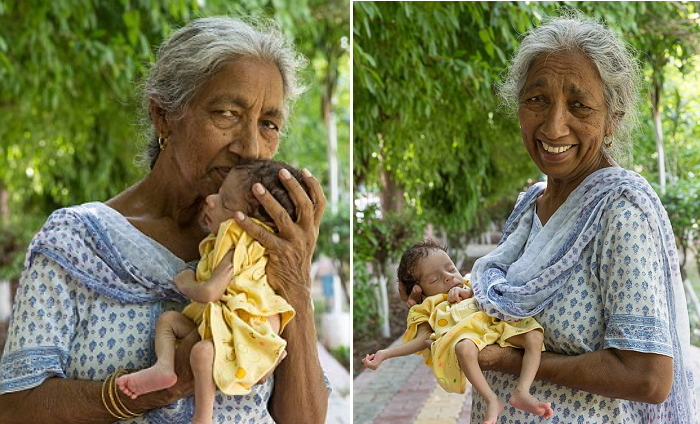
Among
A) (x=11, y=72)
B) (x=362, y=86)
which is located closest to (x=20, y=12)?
(x=11, y=72)

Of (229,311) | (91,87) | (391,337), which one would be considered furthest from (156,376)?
(91,87)

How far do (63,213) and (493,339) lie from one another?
1.05 m

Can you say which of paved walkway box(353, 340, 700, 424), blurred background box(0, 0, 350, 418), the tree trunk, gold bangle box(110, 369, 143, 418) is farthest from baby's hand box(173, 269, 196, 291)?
the tree trunk

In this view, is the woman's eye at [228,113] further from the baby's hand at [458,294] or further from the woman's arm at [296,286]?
the baby's hand at [458,294]

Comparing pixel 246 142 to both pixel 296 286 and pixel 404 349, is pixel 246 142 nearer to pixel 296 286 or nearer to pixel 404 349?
pixel 296 286

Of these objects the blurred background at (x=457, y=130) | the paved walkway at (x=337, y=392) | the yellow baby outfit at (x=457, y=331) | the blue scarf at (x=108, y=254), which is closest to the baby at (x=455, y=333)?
the yellow baby outfit at (x=457, y=331)

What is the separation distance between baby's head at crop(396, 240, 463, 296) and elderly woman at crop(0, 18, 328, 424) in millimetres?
437

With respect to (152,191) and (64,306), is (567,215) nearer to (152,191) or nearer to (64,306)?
(152,191)

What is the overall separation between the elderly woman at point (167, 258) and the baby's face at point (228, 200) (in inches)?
2.1

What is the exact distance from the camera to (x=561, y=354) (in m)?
1.96

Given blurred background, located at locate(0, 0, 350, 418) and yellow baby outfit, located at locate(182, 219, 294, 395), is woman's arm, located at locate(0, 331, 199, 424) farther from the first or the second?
blurred background, located at locate(0, 0, 350, 418)

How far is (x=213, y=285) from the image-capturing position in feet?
5.92

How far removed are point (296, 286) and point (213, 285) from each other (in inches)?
8.6

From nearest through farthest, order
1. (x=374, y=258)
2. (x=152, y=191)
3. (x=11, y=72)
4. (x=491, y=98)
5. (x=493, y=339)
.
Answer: (x=493, y=339) → (x=152, y=191) → (x=491, y=98) → (x=374, y=258) → (x=11, y=72)
